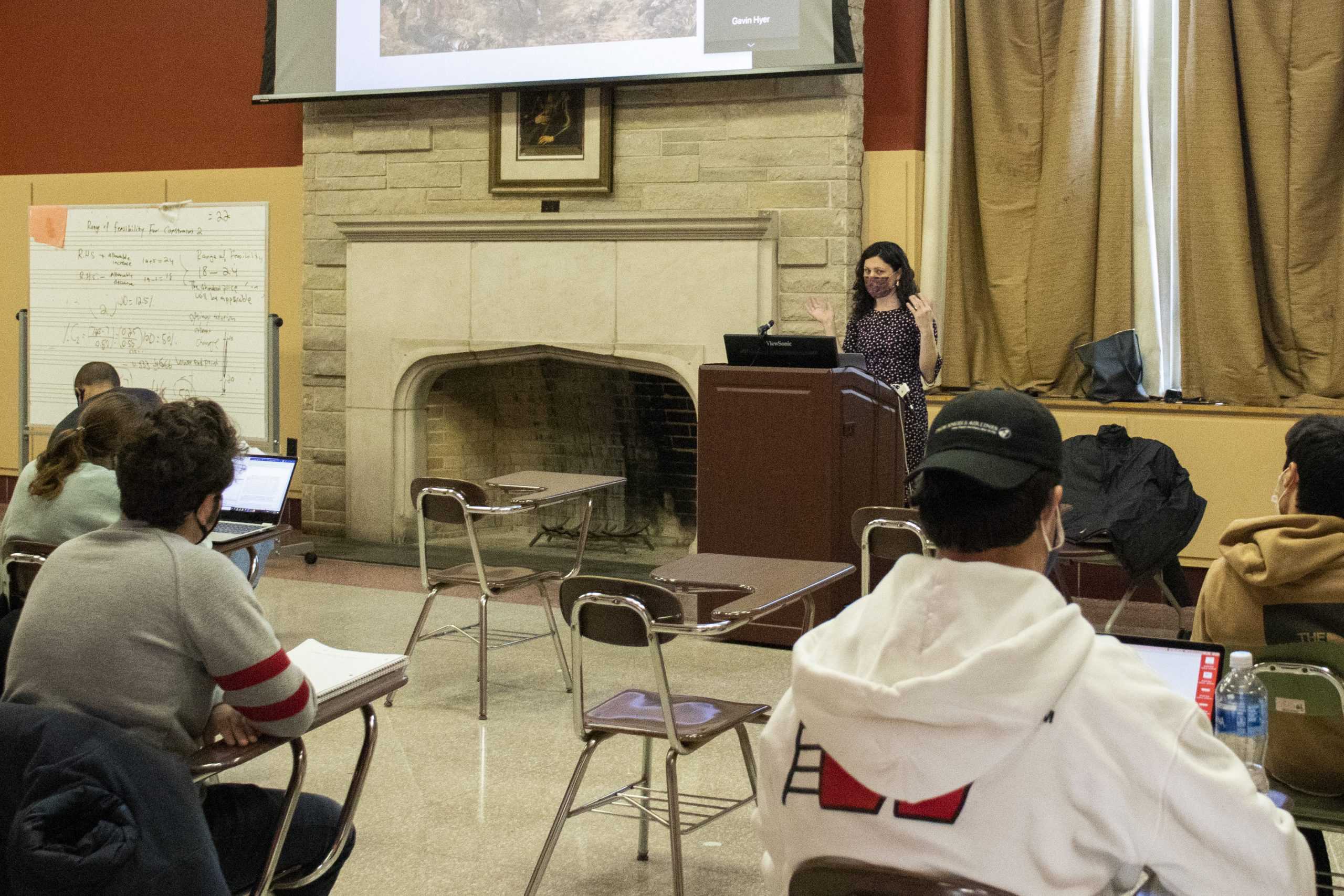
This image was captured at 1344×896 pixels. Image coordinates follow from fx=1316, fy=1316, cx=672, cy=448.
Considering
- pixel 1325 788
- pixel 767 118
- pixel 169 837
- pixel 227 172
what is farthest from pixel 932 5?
pixel 169 837

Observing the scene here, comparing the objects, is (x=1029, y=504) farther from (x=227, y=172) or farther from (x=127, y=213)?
(x=227, y=172)

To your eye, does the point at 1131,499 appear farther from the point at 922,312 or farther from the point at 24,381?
the point at 24,381

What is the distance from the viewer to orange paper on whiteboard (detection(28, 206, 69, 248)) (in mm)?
7016

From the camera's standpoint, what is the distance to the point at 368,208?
277 inches

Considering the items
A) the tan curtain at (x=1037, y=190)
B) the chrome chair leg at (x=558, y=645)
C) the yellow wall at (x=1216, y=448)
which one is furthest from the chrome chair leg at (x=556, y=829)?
the tan curtain at (x=1037, y=190)

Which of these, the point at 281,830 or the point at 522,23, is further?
the point at 522,23

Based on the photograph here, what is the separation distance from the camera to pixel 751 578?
3043 mm

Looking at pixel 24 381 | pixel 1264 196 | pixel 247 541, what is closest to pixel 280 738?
pixel 247 541

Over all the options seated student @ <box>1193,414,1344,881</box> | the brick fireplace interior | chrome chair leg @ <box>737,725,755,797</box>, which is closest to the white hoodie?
seated student @ <box>1193,414,1344,881</box>

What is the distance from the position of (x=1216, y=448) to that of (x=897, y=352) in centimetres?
142

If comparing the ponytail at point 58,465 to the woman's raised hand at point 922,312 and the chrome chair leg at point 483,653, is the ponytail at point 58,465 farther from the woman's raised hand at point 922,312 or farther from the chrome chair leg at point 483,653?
the woman's raised hand at point 922,312

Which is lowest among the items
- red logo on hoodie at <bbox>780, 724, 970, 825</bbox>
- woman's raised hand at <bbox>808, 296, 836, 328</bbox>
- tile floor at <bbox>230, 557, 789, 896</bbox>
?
tile floor at <bbox>230, 557, 789, 896</bbox>

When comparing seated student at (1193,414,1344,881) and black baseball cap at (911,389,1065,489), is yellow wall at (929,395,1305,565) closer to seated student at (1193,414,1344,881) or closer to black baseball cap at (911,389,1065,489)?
seated student at (1193,414,1344,881)

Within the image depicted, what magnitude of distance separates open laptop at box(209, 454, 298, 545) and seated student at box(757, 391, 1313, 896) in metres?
3.03
